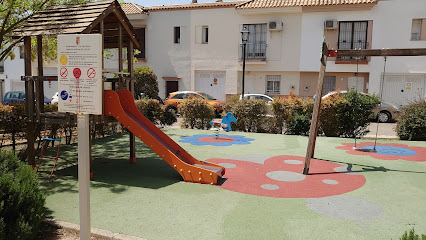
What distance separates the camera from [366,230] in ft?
14.5

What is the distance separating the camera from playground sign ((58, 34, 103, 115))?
133 inches

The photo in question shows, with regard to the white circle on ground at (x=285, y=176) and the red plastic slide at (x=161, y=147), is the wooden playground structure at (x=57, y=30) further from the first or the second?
the white circle on ground at (x=285, y=176)

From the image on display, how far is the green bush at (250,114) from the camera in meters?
14.0

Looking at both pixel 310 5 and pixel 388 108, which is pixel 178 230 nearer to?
pixel 388 108

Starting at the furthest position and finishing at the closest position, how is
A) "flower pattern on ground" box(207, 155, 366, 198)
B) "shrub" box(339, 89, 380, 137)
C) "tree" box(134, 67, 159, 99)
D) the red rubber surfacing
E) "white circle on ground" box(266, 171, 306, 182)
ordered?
"tree" box(134, 67, 159, 99) < "shrub" box(339, 89, 380, 137) < the red rubber surfacing < "white circle on ground" box(266, 171, 306, 182) < "flower pattern on ground" box(207, 155, 366, 198)

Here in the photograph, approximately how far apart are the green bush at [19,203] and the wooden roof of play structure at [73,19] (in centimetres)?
308

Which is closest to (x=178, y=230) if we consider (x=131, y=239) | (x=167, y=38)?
(x=131, y=239)

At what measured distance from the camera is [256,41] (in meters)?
26.9

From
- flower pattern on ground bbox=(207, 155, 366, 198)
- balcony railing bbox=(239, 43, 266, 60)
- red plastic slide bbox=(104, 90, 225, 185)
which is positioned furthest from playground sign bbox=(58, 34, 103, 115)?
balcony railing bbox=(239, 43, 266, 60)

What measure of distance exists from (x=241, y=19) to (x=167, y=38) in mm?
6214

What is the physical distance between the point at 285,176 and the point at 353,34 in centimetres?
2097

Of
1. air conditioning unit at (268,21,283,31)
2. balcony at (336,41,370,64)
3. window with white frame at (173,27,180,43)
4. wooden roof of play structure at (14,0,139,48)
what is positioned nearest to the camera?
wooden roof of play structure at (14,0,139,48)

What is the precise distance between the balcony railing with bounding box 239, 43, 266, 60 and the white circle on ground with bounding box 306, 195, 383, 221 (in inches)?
862

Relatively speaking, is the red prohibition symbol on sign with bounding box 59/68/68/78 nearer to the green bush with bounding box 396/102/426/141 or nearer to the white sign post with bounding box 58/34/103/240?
the white sign post with bounding box 58/34/103/240
